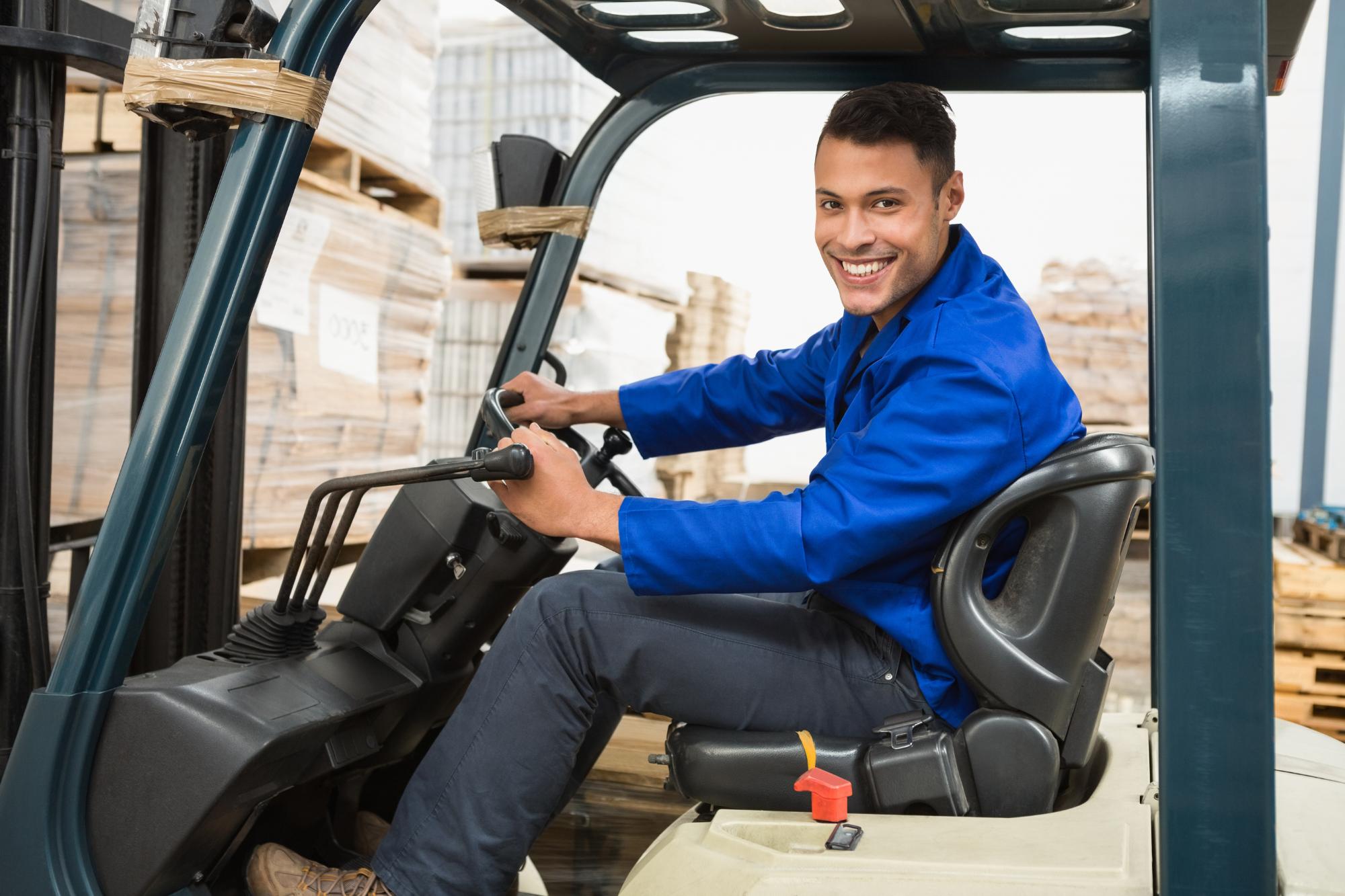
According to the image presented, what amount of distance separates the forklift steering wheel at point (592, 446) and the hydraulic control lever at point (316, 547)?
34 centimetres

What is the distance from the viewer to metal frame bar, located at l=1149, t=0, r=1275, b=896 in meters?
1.33

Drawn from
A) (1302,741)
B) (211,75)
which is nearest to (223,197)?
(211,75)

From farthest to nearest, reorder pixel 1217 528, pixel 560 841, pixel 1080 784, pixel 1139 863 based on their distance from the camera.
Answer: pixel 560 841
pixel 1080 784
pixel 1139 863
pixel 1217 528

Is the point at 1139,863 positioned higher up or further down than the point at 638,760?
higher up

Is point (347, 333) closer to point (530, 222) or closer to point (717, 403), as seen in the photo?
point (530, 222)

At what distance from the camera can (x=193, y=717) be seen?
182 centimetres

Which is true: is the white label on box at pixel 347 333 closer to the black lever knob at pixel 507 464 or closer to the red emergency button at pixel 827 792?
the black lever knob at pixel 507 464

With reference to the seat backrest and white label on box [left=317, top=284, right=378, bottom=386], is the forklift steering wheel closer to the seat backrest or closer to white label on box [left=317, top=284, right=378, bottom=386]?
the seat backrest

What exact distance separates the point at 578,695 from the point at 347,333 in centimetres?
202

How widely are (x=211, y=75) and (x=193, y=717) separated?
3.11 feet

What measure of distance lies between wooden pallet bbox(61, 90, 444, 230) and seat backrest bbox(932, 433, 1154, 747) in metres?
1.92

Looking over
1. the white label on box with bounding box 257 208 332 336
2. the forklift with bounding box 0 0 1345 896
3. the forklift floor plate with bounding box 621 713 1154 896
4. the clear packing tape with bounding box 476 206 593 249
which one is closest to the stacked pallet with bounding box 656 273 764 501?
the white label on box with bounding box 257 208 332 336

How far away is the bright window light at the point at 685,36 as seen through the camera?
96.4 inches

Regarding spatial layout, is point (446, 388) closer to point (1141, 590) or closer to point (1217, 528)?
point (1141, 590)
